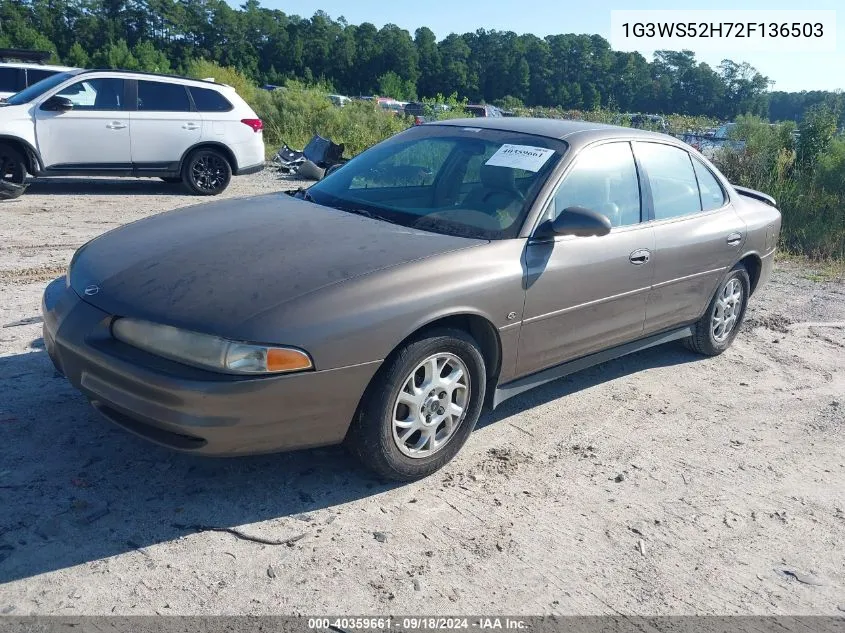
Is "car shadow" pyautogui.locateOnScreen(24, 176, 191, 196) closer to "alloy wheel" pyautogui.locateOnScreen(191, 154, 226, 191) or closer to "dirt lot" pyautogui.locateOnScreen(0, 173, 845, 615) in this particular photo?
"alloy wheel" pyautogui.locateOnScreen(191, 154, 226, 191)

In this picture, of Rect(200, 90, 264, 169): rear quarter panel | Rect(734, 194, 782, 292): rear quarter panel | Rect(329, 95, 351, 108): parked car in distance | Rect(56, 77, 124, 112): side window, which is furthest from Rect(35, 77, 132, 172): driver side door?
Rect(329, 95, 351, 108): parked car in distance

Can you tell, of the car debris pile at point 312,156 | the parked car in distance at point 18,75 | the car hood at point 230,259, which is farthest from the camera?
the car debris pile at point 312,156

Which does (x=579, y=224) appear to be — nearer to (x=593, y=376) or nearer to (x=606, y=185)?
(x=606, y=185)

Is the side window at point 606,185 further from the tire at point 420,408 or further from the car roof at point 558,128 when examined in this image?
the tire at point 420,408

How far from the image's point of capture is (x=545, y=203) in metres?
4.21

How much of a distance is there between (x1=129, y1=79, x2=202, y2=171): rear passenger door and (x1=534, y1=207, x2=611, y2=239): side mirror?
29.2 ft

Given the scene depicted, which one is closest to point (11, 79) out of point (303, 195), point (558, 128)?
point (303, 195)

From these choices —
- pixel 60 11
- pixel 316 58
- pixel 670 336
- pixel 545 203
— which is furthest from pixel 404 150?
pixel 316 58

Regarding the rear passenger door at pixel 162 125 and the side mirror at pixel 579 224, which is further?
the rear passenger door at pixel 162 125

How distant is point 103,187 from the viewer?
12430 millimetres

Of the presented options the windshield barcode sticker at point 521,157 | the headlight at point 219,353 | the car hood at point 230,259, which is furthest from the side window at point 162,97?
the headlight at point 219,353

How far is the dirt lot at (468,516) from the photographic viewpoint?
292 cm

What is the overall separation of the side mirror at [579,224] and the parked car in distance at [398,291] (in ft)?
0.03

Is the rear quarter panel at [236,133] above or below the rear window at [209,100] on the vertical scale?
below
